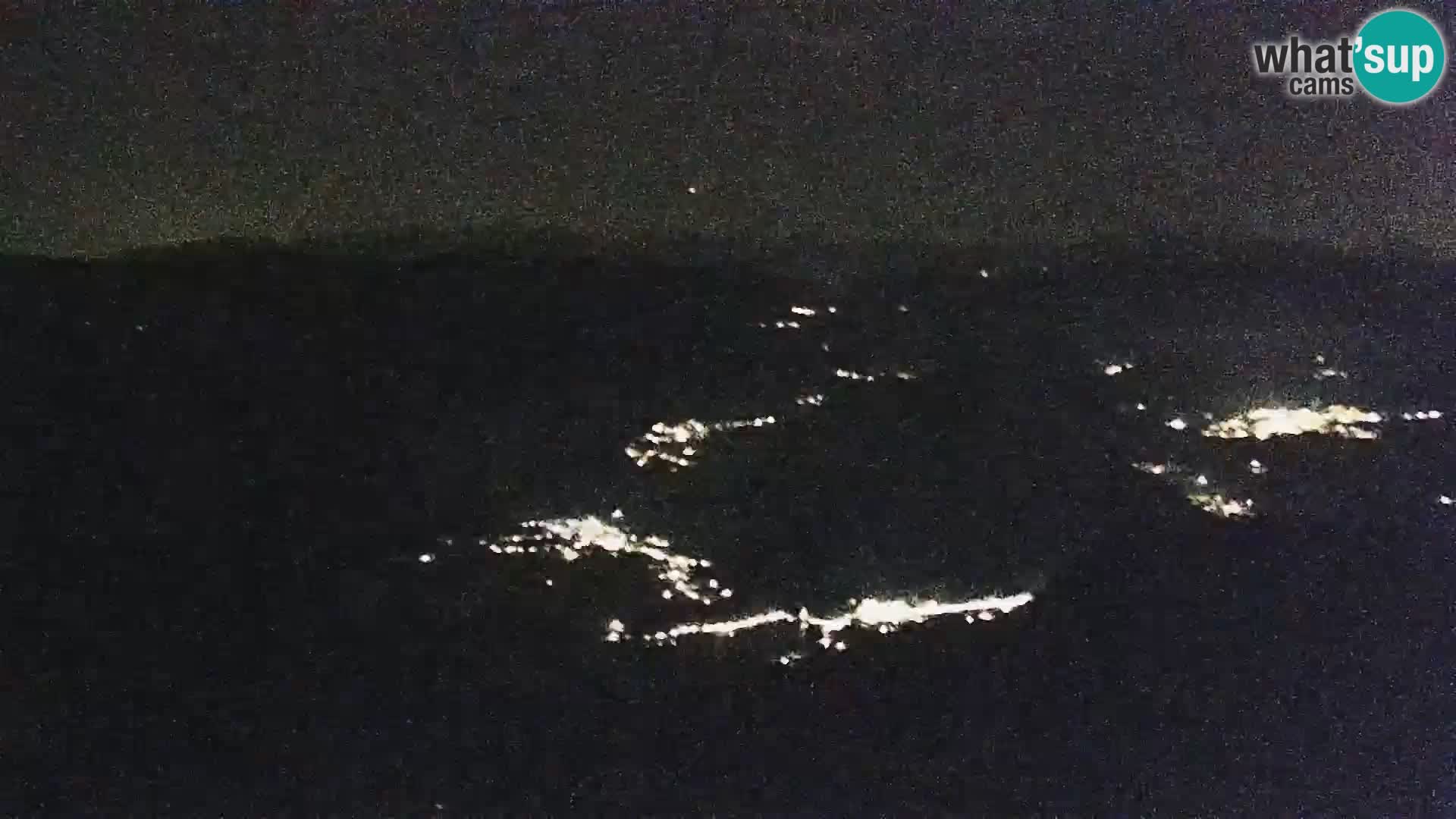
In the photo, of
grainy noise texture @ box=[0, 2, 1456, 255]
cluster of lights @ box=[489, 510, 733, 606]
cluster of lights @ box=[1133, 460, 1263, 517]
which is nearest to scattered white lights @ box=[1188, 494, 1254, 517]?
cluster of lights @ box=[1133, 460, 1263, 517]

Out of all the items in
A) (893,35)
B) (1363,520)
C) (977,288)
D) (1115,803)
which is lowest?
(1115,803)

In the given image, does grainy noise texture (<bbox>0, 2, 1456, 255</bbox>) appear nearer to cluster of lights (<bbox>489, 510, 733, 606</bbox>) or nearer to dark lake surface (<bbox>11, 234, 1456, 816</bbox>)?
dark lake surface (<bbox>11, 234, 1456, 816</bbox>)

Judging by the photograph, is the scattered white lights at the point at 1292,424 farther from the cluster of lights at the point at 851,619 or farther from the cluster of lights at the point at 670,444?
the cluster of lights at the point at 670,444

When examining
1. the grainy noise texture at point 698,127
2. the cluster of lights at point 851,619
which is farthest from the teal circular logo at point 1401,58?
the cluster of lights at point 851,619

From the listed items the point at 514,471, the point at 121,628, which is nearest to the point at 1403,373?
the point at 514,471

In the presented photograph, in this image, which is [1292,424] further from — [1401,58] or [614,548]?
[614,548]

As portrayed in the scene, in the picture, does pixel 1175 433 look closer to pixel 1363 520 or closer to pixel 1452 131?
pixel 1363 520
